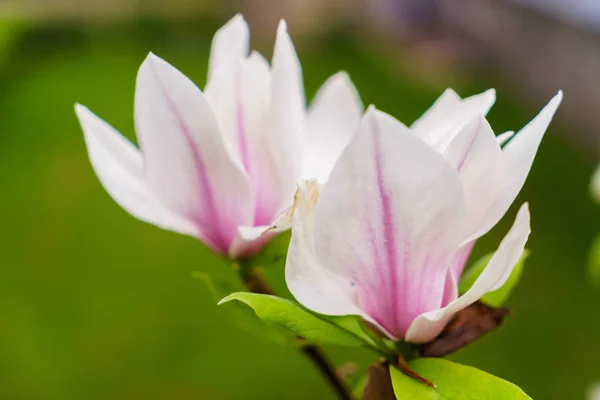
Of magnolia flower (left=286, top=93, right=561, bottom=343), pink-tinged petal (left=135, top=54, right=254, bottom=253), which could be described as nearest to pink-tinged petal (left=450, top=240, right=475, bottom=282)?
magnolia flower (left=286, top=93, right=561, bottom=343)

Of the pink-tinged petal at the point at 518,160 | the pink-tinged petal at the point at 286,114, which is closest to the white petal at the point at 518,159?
the pink-tinged petal at the point at 518,160

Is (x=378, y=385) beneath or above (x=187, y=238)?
above

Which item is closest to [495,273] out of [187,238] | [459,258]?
[459,258]

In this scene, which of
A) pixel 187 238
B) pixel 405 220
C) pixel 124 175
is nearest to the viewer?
pixel 405 220

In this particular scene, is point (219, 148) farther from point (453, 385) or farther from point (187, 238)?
point (187, 238)

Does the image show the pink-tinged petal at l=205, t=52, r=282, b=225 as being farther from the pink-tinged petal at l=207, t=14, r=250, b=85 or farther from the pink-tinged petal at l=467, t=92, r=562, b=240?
the pink-tinged petal at l=467, t=92, r=562, b=240
